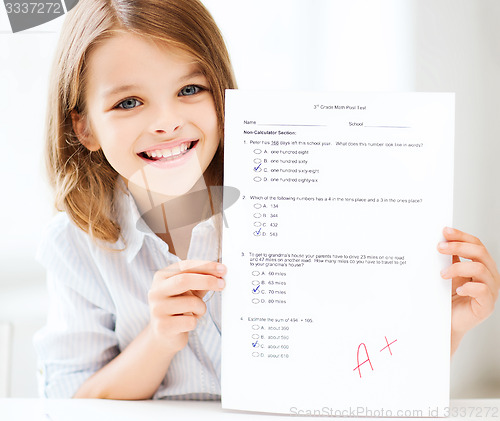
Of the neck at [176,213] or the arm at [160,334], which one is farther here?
the neck at [176,213]

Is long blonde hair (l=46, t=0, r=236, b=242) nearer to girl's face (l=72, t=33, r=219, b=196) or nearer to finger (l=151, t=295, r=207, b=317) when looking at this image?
girl's face (l=72, t=33, r=219, b=196)

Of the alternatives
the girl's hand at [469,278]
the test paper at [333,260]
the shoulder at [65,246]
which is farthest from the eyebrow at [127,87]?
the girl's hand at [469,278]

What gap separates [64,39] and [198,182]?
0.27m

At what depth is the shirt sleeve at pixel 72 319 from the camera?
0.76 meters

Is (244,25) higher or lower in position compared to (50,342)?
higher

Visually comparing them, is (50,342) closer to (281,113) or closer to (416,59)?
(281,113)

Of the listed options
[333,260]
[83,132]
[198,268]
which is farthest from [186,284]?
[83,132]

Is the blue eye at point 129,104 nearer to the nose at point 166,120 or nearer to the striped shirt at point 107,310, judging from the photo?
the nose at point 166,120

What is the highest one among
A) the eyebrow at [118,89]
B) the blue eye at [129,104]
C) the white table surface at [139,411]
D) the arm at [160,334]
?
the eyebrow at [118,89]

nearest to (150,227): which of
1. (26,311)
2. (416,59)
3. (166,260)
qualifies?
(166,260)

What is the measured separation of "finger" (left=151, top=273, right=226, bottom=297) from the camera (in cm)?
59

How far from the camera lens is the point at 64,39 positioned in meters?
0.73

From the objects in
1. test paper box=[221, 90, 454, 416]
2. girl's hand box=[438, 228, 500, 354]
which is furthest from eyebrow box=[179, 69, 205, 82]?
girl's hand box=[438, 228, 500, 354]

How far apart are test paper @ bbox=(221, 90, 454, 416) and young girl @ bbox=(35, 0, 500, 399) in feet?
0.14
